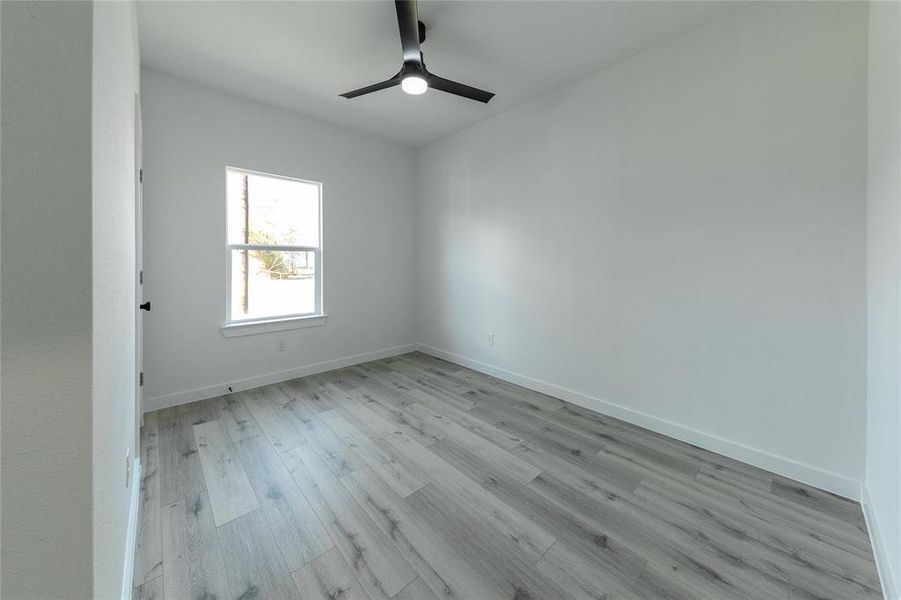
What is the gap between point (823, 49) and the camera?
1764 mm

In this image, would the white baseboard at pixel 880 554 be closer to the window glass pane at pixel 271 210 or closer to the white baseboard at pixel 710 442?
the white baseboard at pixel 710 442

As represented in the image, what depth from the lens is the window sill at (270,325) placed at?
121 inches

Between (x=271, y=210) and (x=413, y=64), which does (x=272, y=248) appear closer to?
(x=271, y=210)

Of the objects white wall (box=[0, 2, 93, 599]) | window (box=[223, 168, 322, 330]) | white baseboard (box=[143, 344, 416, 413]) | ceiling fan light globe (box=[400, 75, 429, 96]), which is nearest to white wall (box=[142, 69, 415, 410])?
white baseboard (box=[143, 344, 416, 413])

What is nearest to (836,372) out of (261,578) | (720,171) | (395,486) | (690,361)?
(690,361)

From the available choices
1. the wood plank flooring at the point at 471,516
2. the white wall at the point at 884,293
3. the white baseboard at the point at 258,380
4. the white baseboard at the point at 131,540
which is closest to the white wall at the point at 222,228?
the white baseboard at the point at 258,380

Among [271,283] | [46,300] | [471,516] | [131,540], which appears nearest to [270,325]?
[271,283]

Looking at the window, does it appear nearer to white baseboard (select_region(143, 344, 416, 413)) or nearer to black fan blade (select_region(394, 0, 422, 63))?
white baseboard (select_region(143, 344, 416, 413))

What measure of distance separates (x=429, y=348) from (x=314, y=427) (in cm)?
207

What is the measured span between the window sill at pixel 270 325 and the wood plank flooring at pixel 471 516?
2.57 ft

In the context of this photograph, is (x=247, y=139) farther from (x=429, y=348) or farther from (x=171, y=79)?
(x=429, y=348)

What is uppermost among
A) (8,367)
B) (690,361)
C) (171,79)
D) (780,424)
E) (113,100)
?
(171,79)

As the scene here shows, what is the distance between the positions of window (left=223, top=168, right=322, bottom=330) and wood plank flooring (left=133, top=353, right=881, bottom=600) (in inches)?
45.5

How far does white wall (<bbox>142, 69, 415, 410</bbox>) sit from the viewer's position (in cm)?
269
